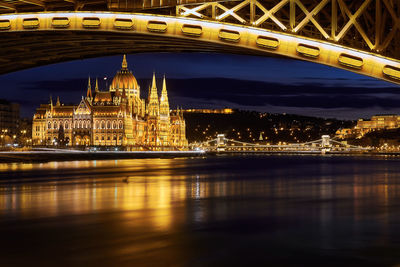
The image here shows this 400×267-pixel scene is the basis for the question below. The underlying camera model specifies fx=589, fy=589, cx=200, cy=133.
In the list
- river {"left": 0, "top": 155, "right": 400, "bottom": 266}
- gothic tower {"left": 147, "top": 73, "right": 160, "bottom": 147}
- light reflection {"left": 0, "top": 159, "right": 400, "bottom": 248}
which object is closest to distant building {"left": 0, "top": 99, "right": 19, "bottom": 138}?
gothic tower {"left": 147, "top": 73, "right": 160, "bottom": 147}

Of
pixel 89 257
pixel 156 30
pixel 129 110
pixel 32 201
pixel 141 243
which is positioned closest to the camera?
pixel 89 257

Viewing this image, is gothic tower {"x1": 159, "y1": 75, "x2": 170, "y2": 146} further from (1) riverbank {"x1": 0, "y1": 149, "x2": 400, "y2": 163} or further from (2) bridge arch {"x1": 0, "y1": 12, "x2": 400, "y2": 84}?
(2) bridge arch {"x1": 0, "y1": 12, "x2": 400, "y2": 84}

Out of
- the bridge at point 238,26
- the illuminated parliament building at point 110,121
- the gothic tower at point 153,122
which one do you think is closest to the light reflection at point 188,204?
the bridge at point 238,26

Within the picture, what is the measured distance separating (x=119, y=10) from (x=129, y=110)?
151 meters

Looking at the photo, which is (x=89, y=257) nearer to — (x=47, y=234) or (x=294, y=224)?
(x=47, y=234)

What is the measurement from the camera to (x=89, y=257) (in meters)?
14.0

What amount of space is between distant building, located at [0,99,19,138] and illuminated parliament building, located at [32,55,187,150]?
7.48 m

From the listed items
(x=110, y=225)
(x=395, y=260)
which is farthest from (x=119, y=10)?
(x=395, y=260)

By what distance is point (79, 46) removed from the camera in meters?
25.0

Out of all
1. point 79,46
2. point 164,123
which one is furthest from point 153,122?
point 79,46

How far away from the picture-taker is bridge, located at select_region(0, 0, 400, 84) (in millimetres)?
15023

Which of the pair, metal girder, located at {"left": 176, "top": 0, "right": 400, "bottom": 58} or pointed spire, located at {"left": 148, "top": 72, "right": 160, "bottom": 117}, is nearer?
metal girder, located at {"left": 176, "top": 0, "right": 400, "bottom": 58}

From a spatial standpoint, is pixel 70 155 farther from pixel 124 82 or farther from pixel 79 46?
pixel 79 46

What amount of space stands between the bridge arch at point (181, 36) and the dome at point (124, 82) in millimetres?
156864
